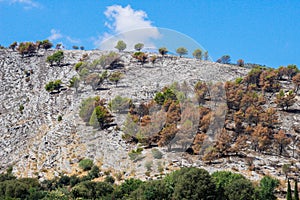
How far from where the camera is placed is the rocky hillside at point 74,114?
51906 millimetres

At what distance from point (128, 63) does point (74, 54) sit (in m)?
16.2

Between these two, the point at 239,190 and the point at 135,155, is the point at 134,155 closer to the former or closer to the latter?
the point at 135,155

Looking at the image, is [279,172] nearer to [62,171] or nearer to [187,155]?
[187,155]

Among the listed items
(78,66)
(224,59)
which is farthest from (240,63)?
(78,66)

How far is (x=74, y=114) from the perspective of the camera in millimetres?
65875

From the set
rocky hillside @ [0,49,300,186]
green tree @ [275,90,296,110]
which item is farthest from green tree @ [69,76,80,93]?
green tree @ [275,90,296,110]

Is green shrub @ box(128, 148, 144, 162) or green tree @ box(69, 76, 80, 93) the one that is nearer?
green shrub @ box(128, 148, 144, 162)

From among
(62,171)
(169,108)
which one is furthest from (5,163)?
(169,108)

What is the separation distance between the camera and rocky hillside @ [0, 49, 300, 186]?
170 ft

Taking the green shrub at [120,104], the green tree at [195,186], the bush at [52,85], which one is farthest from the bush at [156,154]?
the bush at [52,85]

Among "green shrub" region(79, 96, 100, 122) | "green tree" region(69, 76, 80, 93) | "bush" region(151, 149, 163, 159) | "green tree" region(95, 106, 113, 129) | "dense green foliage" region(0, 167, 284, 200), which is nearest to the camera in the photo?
"dense green foliage" region(0, 167, 284, 200)

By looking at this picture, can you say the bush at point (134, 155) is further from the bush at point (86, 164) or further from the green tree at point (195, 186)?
the green tree at point (195, 186)

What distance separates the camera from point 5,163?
182ft

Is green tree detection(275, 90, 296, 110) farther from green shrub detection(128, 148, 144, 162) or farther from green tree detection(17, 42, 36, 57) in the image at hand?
green tree detection(17, 42, 36, 57)
